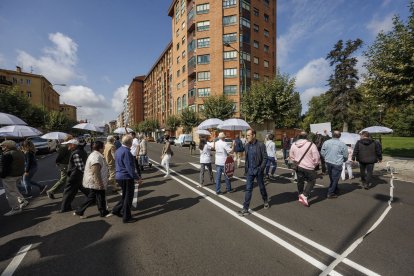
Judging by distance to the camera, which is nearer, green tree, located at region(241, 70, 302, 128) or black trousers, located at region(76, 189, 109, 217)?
black trousers, located at region(76, 189, 109, 217)

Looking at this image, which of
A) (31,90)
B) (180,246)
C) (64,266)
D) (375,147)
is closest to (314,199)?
(375,147)

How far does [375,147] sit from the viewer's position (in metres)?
7.62

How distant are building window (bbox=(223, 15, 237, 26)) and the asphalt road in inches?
1573

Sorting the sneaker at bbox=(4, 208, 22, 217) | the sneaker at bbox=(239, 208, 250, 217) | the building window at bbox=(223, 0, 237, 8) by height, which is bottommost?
the sneaker at bbox=(4, 208, 22, 217)

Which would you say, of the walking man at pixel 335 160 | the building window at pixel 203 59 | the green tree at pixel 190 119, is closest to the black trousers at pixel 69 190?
the walking man at pixel 335 160

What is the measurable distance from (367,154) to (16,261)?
9.24m

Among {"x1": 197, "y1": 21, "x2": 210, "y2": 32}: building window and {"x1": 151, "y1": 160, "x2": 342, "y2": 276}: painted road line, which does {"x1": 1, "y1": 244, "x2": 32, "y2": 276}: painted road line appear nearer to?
{"x1": 151, "y1": 160, "x2": 342, "y2": 276}: painted road line

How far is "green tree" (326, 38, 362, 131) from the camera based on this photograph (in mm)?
36844

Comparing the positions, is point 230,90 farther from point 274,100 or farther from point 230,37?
point 274,100

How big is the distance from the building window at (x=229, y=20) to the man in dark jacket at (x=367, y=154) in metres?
37.9

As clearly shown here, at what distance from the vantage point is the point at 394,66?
1223 centimetres

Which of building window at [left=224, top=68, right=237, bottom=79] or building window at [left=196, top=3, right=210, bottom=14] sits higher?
building window at [left=196, top=3, right=210, bottom=14]

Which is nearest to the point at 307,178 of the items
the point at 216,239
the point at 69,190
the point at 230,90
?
the point at 216,239

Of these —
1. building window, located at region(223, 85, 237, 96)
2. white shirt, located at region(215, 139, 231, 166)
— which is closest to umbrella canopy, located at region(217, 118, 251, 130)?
white shirt, located at region(215, 139, 231, 166)
